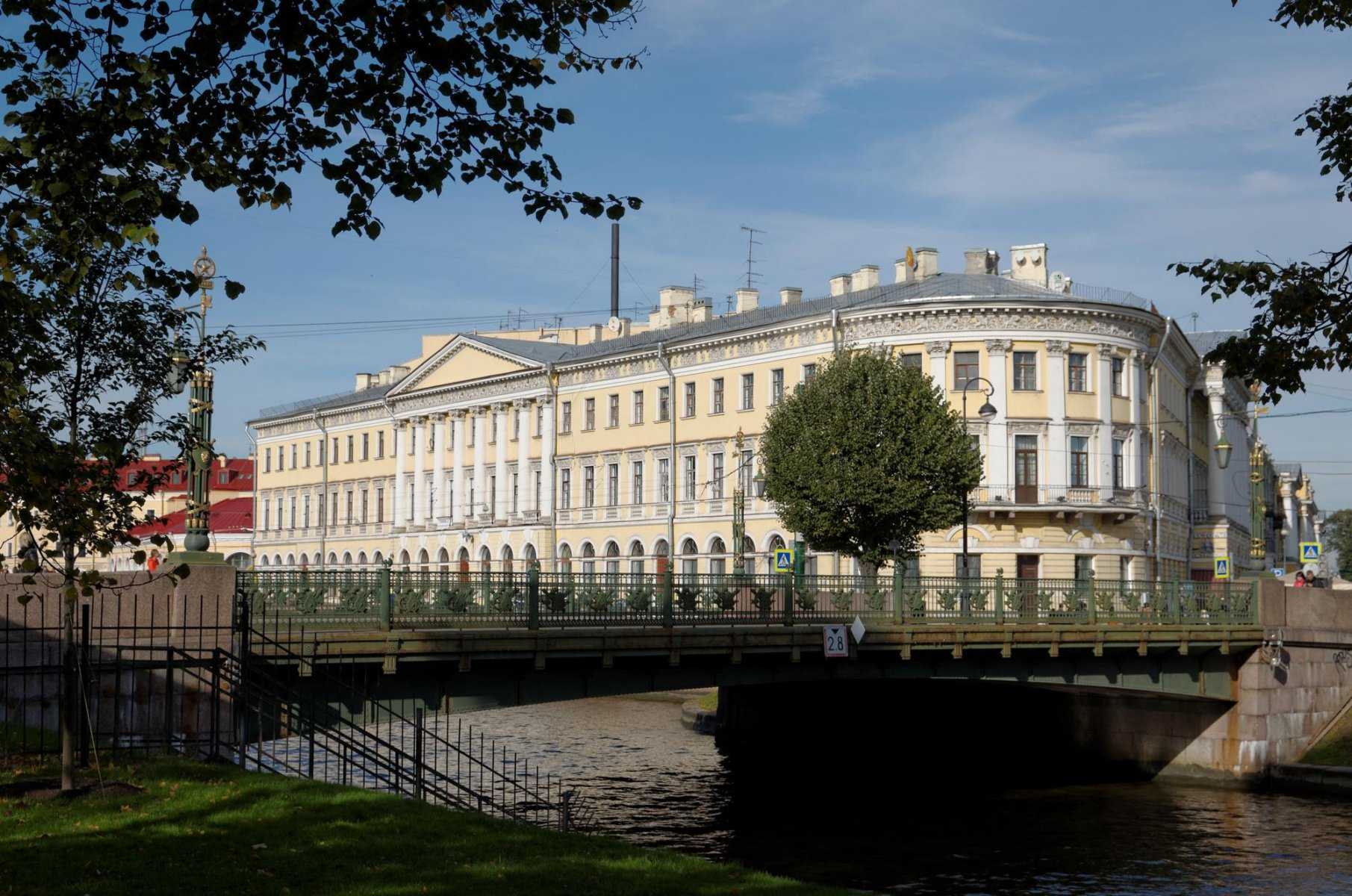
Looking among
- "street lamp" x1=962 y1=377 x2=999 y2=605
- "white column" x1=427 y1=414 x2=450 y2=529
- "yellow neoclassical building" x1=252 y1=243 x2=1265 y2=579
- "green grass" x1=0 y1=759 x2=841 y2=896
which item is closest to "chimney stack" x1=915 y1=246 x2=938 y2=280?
"yellow neoclassical building" x1=252 y1=243 x2=1265 y2=579

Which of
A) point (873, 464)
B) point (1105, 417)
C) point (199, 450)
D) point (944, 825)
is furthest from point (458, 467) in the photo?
point (199, 450)

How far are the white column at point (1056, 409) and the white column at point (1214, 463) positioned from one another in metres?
25.3

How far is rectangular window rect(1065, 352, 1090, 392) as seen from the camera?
59.8 m

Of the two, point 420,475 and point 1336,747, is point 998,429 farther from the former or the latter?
point 420,475

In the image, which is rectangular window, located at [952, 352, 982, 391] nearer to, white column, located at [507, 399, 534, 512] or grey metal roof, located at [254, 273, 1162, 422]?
grey metal roof, located at [254, 273, 1162, 422]

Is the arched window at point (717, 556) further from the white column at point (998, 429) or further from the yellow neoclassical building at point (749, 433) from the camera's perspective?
the white column at point (998, 429)

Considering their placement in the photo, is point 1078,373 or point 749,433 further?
point 749,433

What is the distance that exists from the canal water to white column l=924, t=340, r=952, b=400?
741 inches

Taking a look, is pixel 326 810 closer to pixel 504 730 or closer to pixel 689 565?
pixel 504 730

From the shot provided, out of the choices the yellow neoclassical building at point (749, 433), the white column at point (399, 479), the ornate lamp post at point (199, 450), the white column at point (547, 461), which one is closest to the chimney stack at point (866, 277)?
the yellow neoclassical building at point (749, 433)

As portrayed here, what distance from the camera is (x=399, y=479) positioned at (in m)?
89.1

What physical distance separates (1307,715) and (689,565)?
3328 centimetres

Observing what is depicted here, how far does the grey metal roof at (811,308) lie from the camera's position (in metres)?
59.6

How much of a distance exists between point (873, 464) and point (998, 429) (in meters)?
15.5
